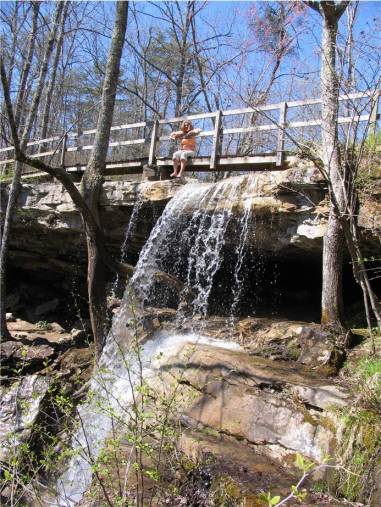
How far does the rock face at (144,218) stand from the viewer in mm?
7293

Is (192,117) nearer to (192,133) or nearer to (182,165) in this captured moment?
(192,133)

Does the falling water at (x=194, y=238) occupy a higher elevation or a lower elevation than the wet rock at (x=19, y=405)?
higher

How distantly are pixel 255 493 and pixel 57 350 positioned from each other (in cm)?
706

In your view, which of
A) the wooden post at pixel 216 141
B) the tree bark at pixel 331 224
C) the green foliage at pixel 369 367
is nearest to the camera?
the green foliage at pixel 369 367

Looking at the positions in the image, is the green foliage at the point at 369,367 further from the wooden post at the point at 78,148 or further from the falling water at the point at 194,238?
the wooden post at the point at 78,148

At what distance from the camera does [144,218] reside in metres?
9.53

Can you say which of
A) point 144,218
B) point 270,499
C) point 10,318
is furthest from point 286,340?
point 10,318

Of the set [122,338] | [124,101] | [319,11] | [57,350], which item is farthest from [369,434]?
[124,101]

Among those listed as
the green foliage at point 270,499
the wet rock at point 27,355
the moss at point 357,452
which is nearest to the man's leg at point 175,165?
the wet rock at point 27,355

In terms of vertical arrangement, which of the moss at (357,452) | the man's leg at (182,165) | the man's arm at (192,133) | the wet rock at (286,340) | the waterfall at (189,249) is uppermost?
the man's arm at (192,133)

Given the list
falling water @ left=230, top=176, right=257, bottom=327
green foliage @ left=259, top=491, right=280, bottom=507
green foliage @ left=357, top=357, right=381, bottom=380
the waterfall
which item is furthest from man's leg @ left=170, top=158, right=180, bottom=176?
green foliage @ left=259, top=491, right=280, bottom=507

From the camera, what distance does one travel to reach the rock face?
7293 mm

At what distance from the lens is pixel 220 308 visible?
9289 millimetres

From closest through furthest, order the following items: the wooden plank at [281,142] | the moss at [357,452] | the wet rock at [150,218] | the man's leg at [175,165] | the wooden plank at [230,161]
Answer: the moss at [357,452] < the wet rock at [150,218] < the wooden plank at [281,142] < the wooden plank at [230,161] < the man's leg at [175,165]
